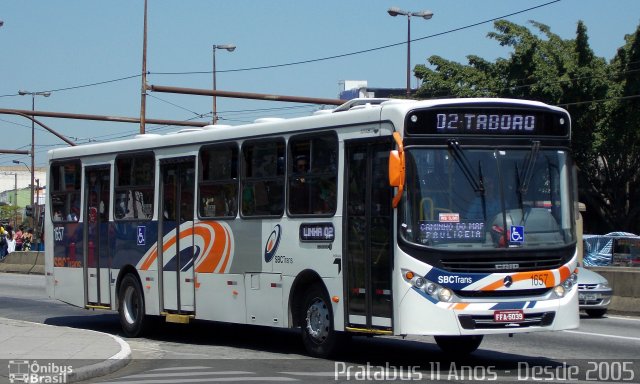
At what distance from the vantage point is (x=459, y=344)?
13875mm

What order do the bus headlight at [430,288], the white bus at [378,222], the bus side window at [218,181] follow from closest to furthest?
the bus headlight at [430,288]
the white bus at [378,222]
the bus side window at [218,181]

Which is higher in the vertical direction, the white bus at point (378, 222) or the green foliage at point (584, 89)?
the green foliage at point (584, 89)

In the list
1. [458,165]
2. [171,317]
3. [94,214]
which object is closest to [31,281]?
[94,214]

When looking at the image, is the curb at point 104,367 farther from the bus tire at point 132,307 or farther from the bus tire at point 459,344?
the bus tire at point 459,344

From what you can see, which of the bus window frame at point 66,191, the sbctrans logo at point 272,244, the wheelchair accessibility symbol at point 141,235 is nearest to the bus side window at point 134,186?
the wheelchair accessibility symbol at point 141,235

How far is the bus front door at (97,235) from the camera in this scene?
60.3 feet

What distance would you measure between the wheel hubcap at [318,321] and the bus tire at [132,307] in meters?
4.58

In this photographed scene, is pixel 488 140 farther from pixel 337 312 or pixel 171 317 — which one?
pixel 171 317

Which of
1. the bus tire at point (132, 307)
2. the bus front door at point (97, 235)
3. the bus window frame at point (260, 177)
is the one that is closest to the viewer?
the bus window frame at point (260, 177)

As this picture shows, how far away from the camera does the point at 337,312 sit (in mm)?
13094

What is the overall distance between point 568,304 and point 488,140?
7.36 ft

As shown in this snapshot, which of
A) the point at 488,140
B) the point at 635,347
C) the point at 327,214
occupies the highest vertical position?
the point at 488,140

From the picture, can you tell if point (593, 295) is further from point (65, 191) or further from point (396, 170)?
point (65, 191)

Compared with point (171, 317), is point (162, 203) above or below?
above
